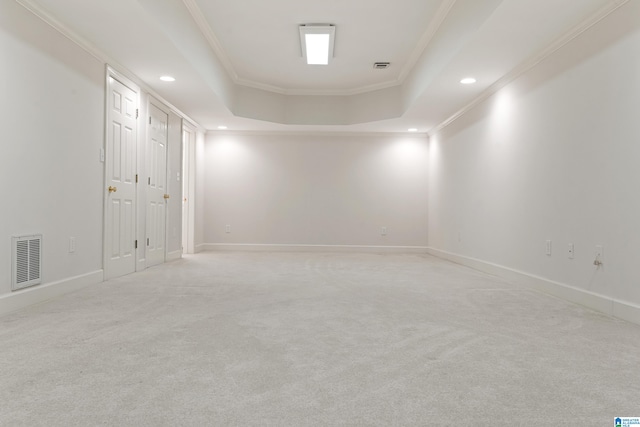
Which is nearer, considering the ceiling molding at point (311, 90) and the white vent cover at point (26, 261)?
the white vent cover at point (26, 261)

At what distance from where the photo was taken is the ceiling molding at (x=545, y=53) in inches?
129

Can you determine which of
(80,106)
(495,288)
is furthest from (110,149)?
(495,288)

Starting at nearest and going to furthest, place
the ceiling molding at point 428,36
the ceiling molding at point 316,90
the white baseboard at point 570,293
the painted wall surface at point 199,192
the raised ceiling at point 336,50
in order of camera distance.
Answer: the white baseboard at point 570,293, the raised ceiling at point 336,50, the ceiling molding at point 428,36, the ceiling molding at point 316,90, the painted wall surface at point 199,192

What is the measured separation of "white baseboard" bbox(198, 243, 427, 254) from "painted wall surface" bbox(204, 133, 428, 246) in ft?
0.29

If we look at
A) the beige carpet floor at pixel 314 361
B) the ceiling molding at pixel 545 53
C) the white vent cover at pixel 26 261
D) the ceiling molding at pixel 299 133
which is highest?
the ceiling molding at pixel 299 133

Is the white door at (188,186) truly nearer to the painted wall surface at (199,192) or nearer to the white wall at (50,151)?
the painted wall surface at (199,192)

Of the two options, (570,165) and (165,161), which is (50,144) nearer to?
(165,161)

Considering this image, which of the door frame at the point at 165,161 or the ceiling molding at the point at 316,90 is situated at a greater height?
the ceiling molding at the point at 316,90

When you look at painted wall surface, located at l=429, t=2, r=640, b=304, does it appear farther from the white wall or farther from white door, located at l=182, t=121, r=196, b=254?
white door, located at l=182, t=121, r=196, b=254

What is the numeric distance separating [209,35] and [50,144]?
2506 mm

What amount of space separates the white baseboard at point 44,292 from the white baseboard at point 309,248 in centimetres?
417

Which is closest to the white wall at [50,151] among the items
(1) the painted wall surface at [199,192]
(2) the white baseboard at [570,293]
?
(1) the painted wall surface at [199,192]

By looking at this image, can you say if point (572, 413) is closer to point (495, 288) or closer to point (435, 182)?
point (495, 288)

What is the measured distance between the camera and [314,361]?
6.77ft
